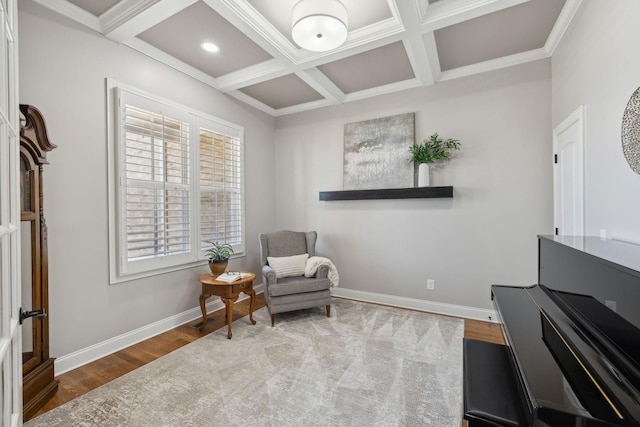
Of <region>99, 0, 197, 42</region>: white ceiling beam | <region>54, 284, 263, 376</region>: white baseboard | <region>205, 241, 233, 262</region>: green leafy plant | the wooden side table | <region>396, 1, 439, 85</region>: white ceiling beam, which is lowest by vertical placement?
<region>54, 284, 263, 376</region>: white baseboard

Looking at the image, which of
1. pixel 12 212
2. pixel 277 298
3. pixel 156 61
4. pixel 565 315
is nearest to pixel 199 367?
pixel 277 298

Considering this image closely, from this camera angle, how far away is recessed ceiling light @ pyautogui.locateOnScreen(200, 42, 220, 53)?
267 cm

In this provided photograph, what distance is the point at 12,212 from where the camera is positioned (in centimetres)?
96

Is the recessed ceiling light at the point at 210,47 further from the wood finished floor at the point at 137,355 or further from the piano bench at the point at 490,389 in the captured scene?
the piano bench at the point at 490,389

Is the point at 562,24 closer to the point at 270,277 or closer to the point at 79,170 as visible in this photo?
the point at 270,277

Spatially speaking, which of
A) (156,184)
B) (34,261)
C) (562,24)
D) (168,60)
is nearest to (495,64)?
(562,24)

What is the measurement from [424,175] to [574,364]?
8.20ft

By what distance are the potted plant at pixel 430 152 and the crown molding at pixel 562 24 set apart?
1.13 m

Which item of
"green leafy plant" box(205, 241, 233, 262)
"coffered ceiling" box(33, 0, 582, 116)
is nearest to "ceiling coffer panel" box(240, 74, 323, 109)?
"coffered ceiling" box(33, 0, 582, 116)

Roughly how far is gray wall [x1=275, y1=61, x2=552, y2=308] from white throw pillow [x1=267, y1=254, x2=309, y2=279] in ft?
2.43

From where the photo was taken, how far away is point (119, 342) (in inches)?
98.3

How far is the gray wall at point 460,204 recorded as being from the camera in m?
2.89

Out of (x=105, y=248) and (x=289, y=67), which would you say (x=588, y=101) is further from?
(x=105, y=248)

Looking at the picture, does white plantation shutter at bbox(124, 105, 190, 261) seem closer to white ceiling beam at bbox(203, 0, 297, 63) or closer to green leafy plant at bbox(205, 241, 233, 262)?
green leafy plant at bbox(205, 241, 233, 262)
